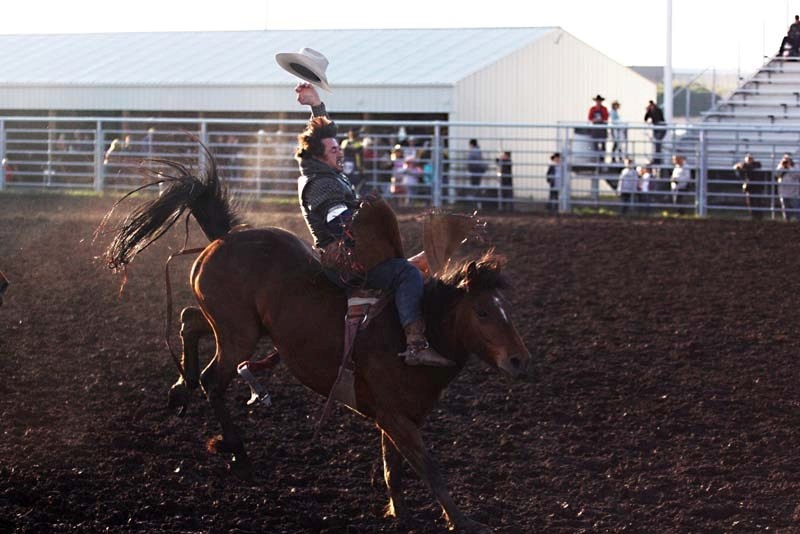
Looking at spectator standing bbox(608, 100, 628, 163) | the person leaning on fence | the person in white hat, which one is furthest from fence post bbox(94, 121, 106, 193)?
the person in white hat

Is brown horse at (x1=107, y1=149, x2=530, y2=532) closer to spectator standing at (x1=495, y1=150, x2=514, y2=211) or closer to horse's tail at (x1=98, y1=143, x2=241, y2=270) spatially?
horse's tail at (x1=98, y1=143, x2=241, y2=270)

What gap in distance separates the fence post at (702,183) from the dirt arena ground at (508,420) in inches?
139

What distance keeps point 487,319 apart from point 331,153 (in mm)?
1301

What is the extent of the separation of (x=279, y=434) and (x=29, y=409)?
5.73 feet

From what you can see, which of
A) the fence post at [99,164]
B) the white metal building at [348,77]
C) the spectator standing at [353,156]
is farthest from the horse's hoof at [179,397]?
the white metal building at [348,77]

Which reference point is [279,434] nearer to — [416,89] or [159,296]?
[159,296]

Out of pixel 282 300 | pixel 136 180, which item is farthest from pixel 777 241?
pixel 136 180

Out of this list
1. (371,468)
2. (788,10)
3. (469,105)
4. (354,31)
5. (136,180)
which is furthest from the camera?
(354,31)

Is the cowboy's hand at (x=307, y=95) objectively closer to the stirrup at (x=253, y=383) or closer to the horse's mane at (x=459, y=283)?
the horse's mane at (x=459, y=283)

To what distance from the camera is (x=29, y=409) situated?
8.12 meters

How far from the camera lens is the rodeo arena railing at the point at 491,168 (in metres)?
16.8

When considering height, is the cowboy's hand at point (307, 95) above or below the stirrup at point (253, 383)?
above

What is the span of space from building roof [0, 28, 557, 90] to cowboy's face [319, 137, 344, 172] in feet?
62.3

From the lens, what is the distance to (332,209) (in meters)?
6.36
